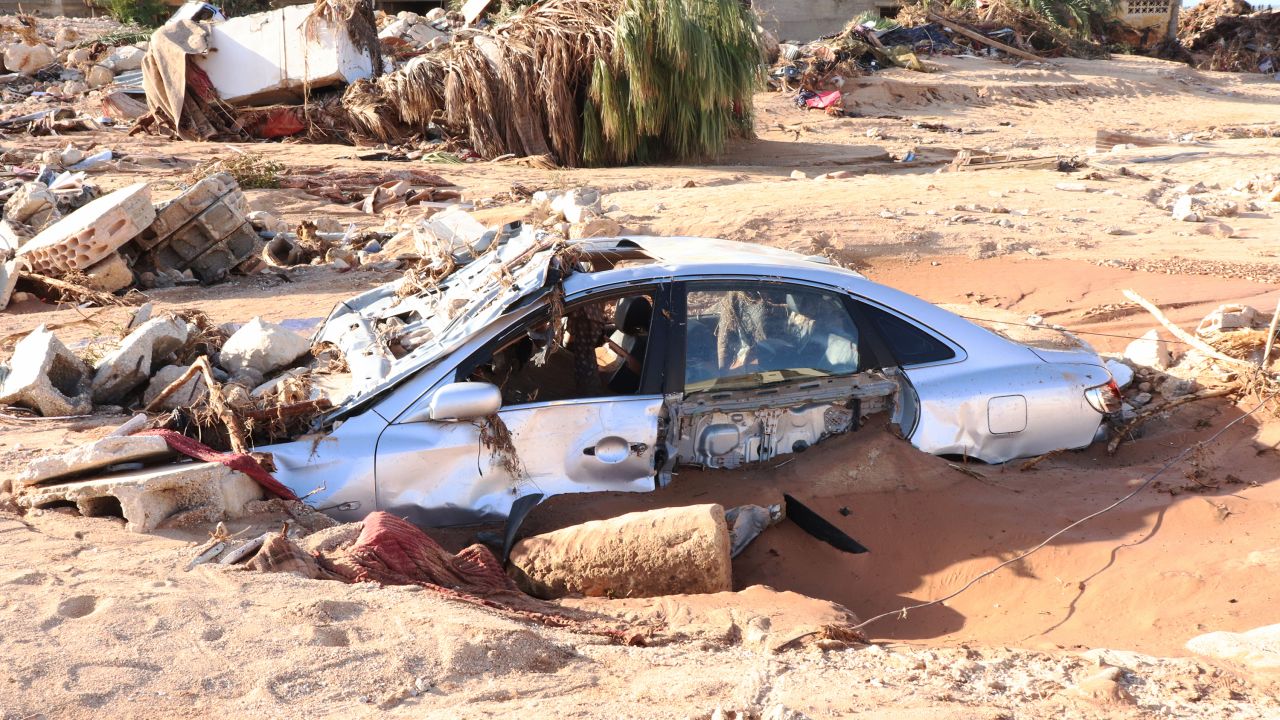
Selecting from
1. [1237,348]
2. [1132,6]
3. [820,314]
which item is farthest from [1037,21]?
[820,314]

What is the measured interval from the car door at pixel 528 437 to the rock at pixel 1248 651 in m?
2.21

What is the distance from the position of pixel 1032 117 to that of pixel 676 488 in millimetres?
21033

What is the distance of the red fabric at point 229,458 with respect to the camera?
4324 mm

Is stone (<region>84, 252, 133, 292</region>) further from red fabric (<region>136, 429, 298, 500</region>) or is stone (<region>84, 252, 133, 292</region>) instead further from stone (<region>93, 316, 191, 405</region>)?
red fabric (<region>136, 429, 298, 500</region>)

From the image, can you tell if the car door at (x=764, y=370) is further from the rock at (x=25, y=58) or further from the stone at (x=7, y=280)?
the rock at (x=25, y=58)

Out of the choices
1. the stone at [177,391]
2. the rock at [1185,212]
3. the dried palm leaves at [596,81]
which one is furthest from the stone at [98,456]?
the dried palm leaves at [596,81]

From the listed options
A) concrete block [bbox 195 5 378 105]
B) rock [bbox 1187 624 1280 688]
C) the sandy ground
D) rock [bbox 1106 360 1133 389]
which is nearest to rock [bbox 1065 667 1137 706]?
the sandy ground

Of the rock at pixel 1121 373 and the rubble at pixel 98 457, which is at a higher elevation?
the rubble at pixel 98 457

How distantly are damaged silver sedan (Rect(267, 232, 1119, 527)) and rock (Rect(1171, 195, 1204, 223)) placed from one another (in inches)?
307

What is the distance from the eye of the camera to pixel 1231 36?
3425cm

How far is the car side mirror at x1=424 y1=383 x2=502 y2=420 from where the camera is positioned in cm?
426

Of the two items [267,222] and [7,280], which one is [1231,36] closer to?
[267,222]

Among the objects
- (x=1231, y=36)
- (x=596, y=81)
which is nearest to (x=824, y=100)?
(x=596, y=81)

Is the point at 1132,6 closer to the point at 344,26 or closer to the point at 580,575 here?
the point at 344,26
